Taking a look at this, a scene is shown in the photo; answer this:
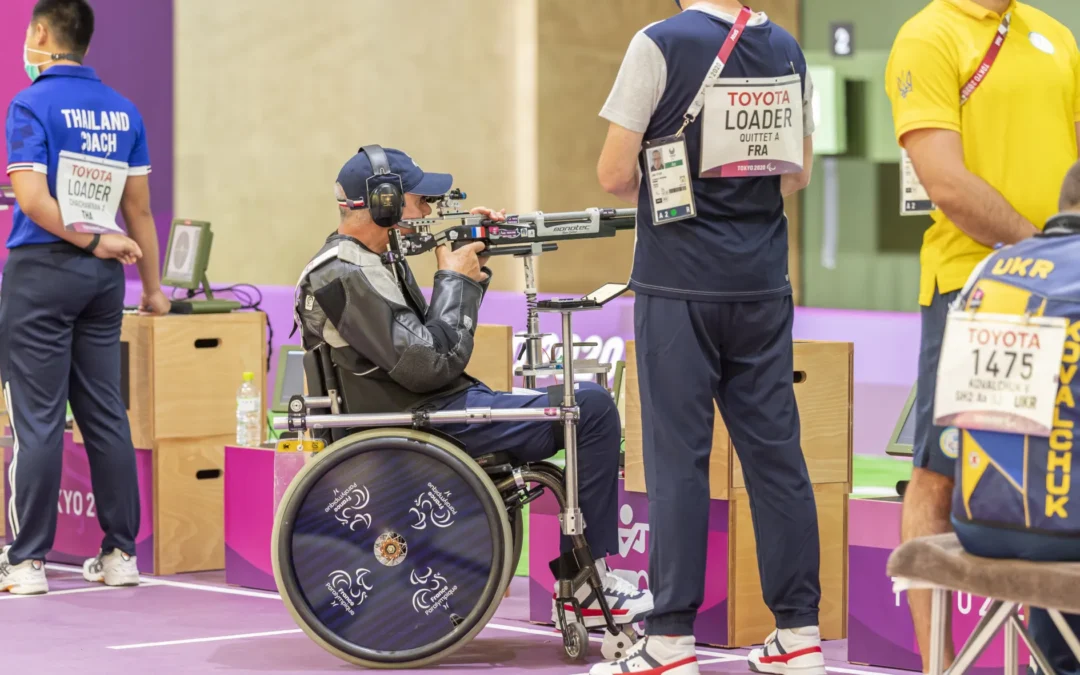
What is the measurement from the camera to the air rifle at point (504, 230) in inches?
162

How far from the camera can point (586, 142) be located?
30.8ft

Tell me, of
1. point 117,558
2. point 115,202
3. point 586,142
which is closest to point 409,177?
point 115,202

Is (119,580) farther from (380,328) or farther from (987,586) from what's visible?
(987,586)

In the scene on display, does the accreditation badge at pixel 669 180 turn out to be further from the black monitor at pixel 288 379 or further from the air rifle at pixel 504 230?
the black monitor at pixel 288 379

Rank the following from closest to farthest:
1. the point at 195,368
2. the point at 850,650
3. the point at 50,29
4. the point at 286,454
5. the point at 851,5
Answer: the point at 850,650, the point at 286,454, the point at 50,29, the point at 195,368, the point at 851,5

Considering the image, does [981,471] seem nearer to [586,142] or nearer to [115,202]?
[115,202]

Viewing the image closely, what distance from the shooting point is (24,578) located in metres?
4.94

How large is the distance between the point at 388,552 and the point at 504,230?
89cm

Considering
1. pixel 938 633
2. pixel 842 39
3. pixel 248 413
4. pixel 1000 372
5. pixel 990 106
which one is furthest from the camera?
pixel 842 39

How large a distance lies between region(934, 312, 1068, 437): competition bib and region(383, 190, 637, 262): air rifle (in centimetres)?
177

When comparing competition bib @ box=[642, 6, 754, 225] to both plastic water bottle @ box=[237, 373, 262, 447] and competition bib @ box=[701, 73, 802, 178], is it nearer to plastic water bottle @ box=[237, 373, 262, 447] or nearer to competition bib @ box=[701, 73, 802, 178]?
competition bib @ box=[701, 73, 802, 178]

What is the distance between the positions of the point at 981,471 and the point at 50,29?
3.59 metres

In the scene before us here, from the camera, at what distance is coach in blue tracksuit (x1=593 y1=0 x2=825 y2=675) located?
11.3 feet

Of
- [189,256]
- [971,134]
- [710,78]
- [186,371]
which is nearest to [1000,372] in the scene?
[971,134]
